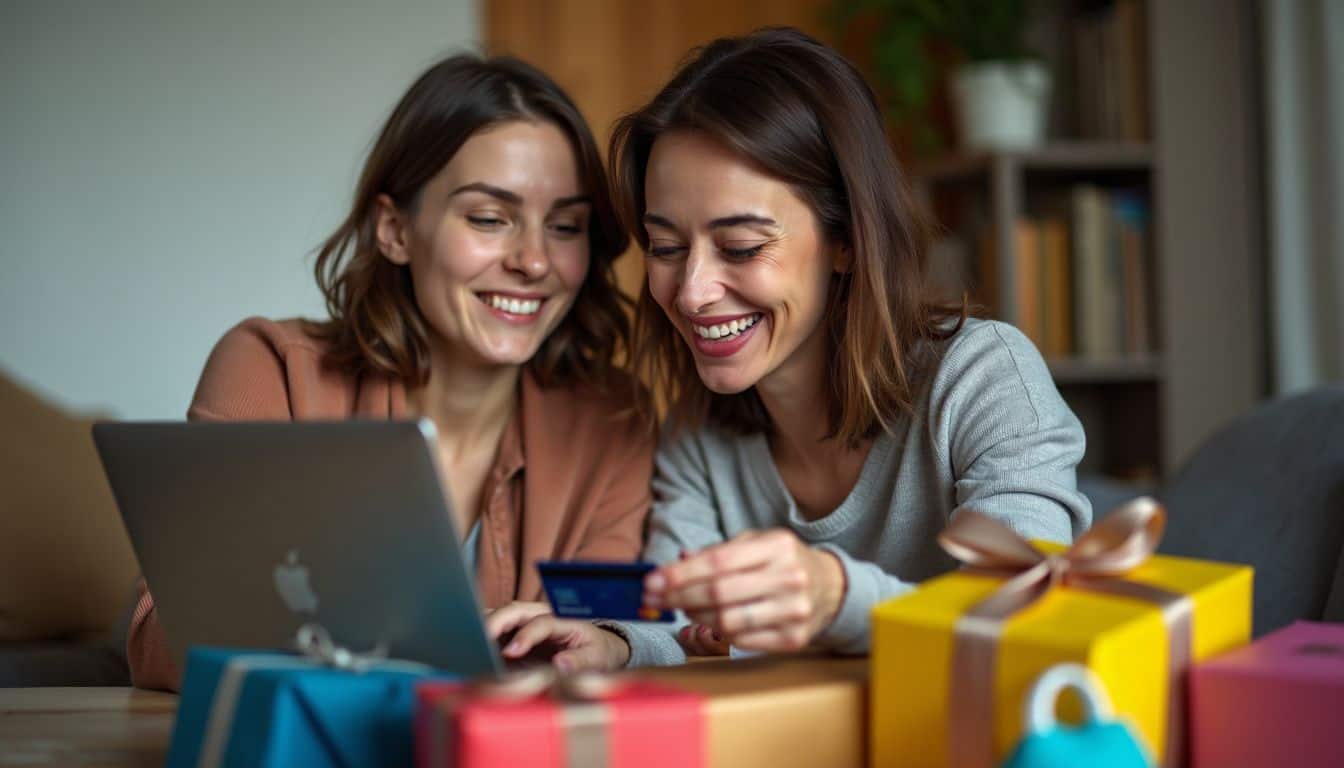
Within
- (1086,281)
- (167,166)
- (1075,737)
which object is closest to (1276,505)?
(1075,737)

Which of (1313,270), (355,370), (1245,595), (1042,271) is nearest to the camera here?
(1245,595)

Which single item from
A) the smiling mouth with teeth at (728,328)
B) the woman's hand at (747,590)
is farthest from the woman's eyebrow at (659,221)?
the woman's hand at (747,590)

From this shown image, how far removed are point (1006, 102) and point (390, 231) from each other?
5.72 feet

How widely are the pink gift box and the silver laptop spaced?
46cm

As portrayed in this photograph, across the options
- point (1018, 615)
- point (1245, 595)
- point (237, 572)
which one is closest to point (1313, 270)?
point (1245, 595)

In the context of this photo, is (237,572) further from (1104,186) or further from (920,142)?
(1104,186)

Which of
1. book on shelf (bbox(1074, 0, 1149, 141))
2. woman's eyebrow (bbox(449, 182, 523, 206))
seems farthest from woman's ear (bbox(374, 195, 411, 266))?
book on shelf (bbox(1074, 0, 1149, 141))

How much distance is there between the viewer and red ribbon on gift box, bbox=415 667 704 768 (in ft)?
2.28

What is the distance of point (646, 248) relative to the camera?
5.03 feet

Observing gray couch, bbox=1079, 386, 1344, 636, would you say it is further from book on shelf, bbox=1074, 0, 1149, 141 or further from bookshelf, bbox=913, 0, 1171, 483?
book on shelf, bbox=1074, 0, 1149, 141

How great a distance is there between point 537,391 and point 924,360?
613 millimetres

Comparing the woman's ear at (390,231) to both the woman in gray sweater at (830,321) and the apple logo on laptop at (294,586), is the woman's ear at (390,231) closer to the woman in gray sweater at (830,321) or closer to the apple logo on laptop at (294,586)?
the woman in gray sweater at (830,321)

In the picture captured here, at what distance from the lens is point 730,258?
1.39 meters

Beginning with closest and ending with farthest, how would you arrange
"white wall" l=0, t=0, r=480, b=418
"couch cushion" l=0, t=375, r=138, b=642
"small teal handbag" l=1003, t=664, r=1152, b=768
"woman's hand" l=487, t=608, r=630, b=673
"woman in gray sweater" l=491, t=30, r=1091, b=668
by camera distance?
"small teal handbag" l=1003, t=664, r=1152, b=768
"woman's hand" l=487, t=608, r=630, b=673
"woman in gray sweater" l=491, t=30, r=1091, b=668
"couch cushion" l=0, t=375, r=138, b=642
"white wall" l=0, t=0, r=480, b=418
